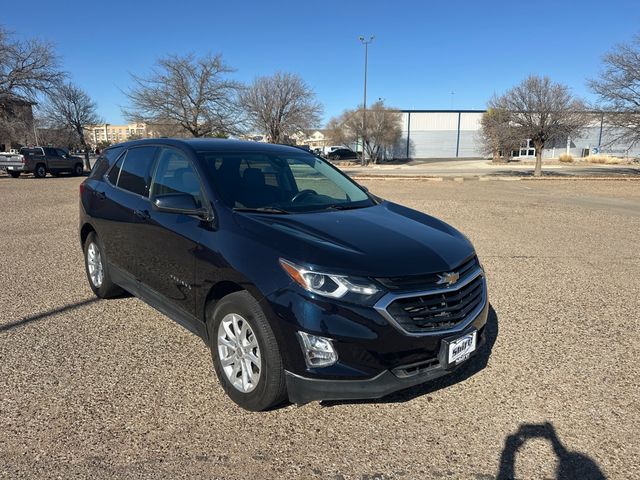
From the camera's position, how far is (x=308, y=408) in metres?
3.13

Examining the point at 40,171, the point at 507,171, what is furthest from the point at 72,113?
the point at 507,171

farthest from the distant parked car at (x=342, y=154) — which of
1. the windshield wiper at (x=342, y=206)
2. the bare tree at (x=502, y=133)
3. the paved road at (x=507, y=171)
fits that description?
the windshield wiper at (x=342, y=206)

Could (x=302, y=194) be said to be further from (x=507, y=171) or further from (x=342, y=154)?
(x=342, y=154)

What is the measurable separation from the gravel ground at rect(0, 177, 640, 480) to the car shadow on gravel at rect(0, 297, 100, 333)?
2cm

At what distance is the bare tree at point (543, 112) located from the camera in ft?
92.0

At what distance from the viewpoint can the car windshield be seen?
3.54 metres

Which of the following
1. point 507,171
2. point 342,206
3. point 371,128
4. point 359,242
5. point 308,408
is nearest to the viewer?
point 359,242

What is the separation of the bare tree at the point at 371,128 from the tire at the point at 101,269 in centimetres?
4938

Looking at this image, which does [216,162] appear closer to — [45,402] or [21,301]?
[45,402]

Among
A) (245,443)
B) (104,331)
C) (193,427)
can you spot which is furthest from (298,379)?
(104,331)

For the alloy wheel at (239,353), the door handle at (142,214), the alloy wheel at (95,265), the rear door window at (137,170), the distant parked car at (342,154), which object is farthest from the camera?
the distant parked car at (342,154)

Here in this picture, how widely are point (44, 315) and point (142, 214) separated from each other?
5.42 ft

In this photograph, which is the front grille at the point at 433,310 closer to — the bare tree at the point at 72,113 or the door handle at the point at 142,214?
the door handle at the point at 142,214

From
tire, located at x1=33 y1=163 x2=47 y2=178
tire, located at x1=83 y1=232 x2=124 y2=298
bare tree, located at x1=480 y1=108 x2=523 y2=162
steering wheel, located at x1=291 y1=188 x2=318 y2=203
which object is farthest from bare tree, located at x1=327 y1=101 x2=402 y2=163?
steering wheel, located at x1=291 y1=188 x2=318 y2=203
